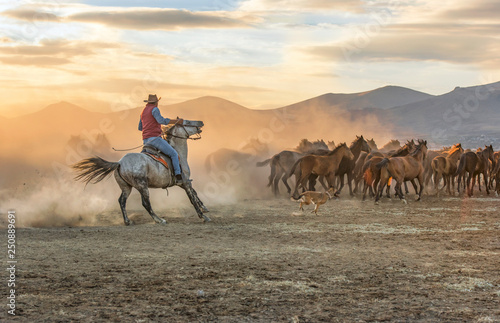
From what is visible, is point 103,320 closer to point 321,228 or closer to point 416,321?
point 416,321

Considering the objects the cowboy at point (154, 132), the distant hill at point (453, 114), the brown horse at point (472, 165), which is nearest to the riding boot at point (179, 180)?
the cowboy at point (154, 132)

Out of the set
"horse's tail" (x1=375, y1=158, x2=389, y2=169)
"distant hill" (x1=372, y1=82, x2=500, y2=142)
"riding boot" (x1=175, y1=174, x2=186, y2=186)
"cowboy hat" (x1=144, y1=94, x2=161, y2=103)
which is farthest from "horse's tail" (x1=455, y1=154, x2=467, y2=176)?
"distant hill" (x1=372, y1=82, x2=500, y2=142)

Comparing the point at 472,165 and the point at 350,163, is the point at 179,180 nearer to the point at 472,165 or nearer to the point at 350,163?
the point at 350,163

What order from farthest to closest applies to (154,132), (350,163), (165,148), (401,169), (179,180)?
(350,163) < (401,169) < (179,180) < (154,132) < (165,148)

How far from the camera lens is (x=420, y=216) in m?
14.9

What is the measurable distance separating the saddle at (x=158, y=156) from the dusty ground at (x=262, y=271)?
1310mm

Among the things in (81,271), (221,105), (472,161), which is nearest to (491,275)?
(81,271)

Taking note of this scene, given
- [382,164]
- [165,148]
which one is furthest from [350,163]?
[165,148]

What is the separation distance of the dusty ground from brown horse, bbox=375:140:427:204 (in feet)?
14.3

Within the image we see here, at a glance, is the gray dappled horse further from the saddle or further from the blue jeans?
the blue jeans

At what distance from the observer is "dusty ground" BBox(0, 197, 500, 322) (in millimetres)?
6168

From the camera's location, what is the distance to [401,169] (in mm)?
18359

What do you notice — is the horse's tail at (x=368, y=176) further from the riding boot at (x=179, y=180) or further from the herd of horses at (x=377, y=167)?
the riding boot at (x=179, y=180)

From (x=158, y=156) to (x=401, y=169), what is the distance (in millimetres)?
8360
